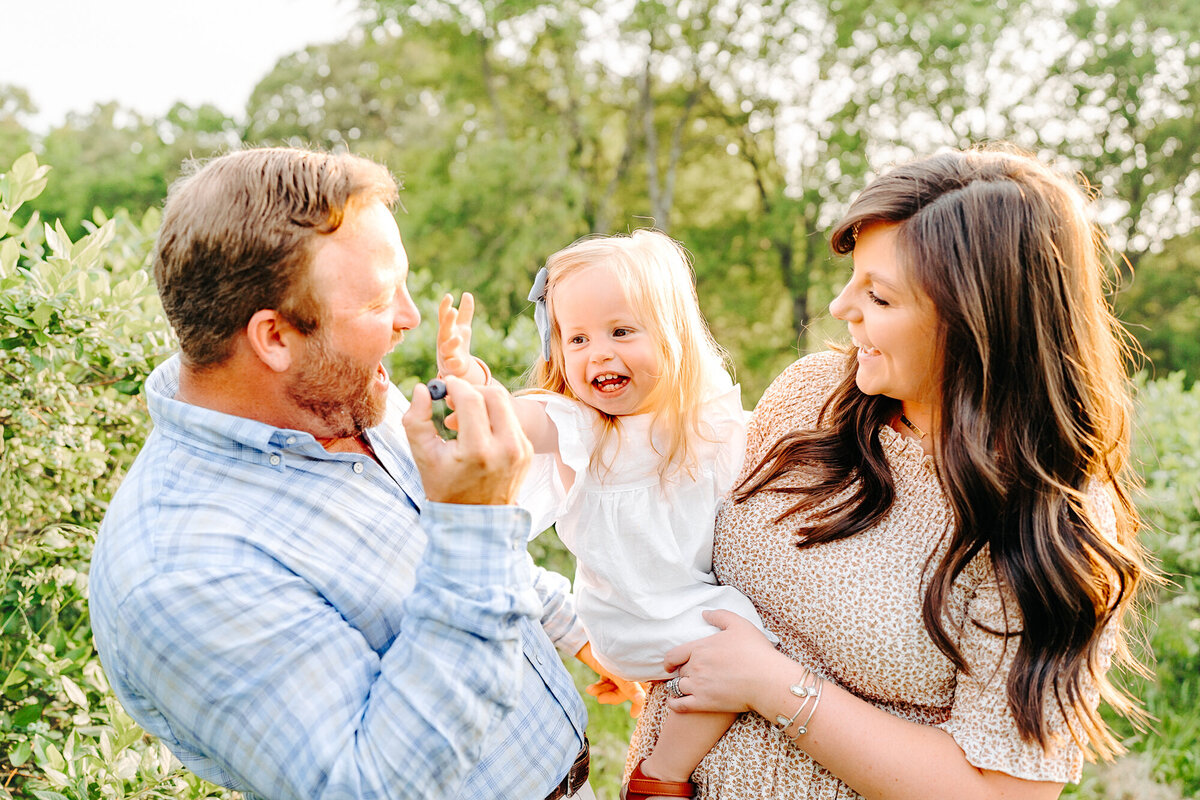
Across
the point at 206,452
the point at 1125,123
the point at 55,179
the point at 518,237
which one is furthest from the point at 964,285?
the point at 55,179

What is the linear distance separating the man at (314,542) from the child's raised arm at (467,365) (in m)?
0.10

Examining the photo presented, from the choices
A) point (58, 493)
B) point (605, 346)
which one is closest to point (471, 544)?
point (605, 346)

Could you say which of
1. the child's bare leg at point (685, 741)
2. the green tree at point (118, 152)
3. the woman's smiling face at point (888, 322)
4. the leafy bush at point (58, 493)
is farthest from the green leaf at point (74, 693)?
the green tree at point (118, 152)

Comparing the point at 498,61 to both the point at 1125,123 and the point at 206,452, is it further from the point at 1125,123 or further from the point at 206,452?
the point at 206,452

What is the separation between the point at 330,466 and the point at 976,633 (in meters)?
1.44

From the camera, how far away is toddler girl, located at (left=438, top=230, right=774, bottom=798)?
7.53ft

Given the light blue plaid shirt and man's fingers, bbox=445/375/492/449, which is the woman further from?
man's fingers, bbox=445/375/492/449

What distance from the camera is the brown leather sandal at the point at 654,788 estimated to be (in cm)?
221

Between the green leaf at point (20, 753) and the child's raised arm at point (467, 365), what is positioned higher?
the child's raised arm at point (467, 365)

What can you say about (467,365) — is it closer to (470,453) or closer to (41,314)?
(470,453)

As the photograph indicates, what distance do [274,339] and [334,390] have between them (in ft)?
0.53

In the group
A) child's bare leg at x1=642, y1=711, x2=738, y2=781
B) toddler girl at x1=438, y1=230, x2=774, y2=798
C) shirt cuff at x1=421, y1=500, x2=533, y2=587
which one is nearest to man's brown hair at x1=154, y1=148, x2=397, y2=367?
shirt cuff at x1=421, y1=500, x2=533, y2=587

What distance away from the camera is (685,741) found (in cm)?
217

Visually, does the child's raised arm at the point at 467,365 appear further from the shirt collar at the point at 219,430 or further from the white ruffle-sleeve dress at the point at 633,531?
the shirt collar at the point at 219,430
